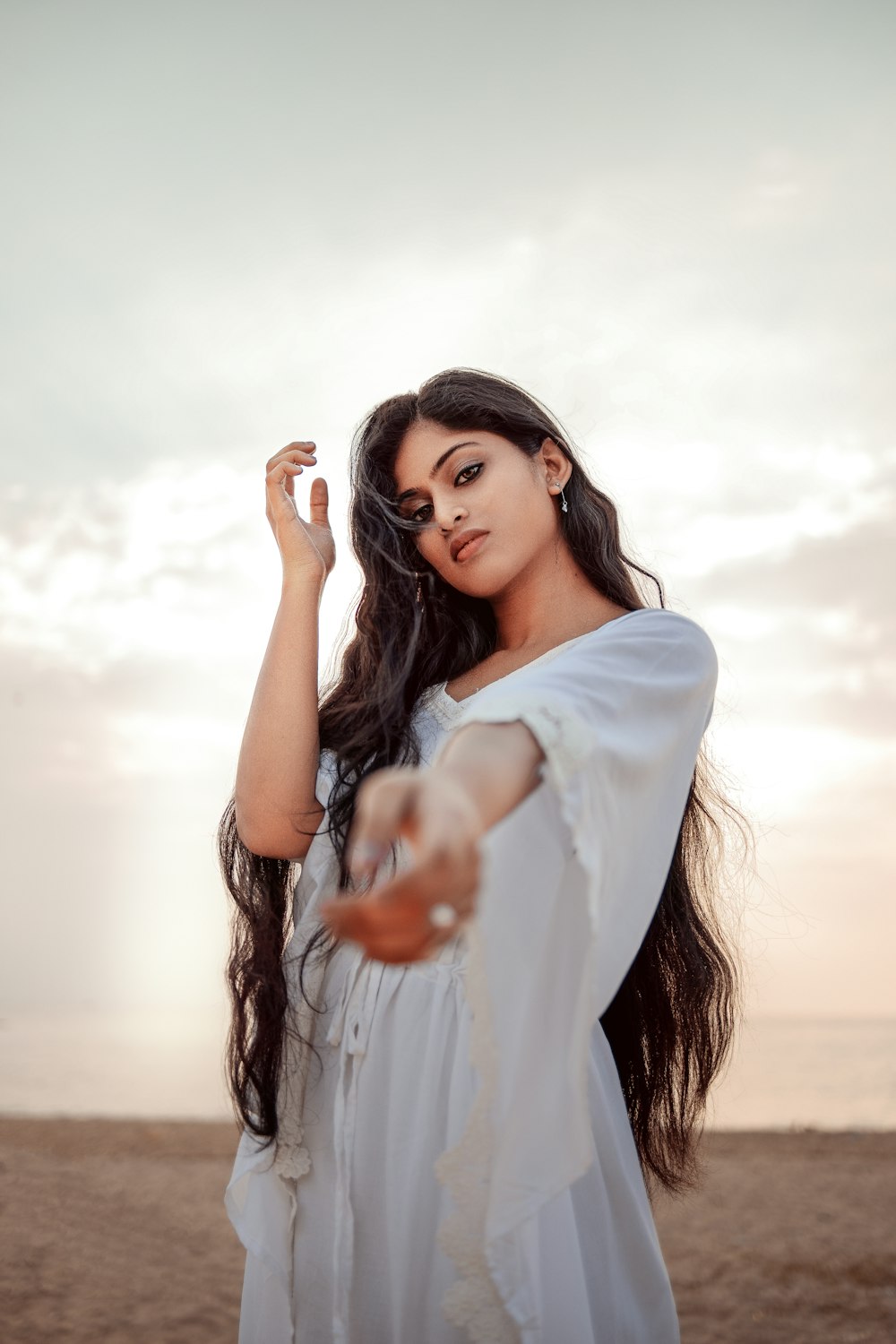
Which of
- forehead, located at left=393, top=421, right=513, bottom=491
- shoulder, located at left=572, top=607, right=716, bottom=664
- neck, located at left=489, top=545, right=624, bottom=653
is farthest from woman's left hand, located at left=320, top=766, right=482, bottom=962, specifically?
forehead, located at left=393, top=421, right=513, bottom=491

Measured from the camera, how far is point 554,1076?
1322mm

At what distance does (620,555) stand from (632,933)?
1096mm

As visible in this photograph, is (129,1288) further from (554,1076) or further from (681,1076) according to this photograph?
(554,1076)

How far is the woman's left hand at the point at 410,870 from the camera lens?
853 millimetres

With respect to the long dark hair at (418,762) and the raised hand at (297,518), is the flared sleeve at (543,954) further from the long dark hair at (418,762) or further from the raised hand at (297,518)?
the raised hand at (297,518)

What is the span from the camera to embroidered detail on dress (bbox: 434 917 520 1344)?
51.3 inches

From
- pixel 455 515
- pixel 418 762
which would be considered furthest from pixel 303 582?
pixel 418 762

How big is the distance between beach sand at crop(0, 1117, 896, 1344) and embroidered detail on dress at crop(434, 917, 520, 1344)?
3832 millimetres

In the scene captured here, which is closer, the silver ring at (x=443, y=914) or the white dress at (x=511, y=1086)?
the silver ring at (x=443, y=914)

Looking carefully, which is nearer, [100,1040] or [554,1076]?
[554,1076]

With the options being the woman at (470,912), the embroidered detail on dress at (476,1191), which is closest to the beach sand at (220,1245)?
the woman at (470,912)

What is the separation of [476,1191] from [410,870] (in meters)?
0.69

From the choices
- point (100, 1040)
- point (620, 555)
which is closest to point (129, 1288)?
point (620, 555)

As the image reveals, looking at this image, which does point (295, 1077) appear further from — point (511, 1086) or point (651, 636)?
point (651, 636)
